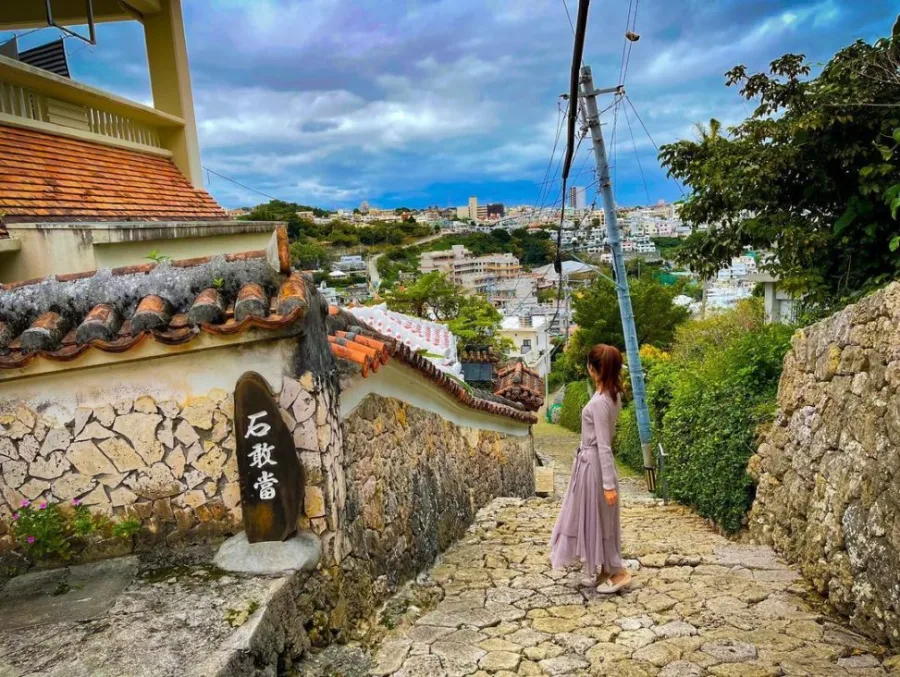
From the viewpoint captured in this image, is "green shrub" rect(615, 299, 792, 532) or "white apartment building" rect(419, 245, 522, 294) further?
"white apartment building" rect(419, 245, 522, 294)

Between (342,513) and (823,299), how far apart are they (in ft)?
22.1

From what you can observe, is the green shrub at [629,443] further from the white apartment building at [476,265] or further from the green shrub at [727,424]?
the white apartment building at [476,265]

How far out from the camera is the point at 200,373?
3.22 metres

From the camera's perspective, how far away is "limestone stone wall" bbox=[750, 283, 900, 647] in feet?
11.6

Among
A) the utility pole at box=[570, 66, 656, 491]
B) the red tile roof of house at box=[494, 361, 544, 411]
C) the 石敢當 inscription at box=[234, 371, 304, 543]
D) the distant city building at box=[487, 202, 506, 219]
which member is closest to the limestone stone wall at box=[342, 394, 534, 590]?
the 石敢當 inscription at box=[234, 371, 304, 543]

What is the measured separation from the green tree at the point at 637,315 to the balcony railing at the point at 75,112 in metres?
24.3

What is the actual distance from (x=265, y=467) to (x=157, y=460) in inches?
24.1

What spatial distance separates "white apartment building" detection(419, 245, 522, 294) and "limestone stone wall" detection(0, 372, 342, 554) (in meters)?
68.5

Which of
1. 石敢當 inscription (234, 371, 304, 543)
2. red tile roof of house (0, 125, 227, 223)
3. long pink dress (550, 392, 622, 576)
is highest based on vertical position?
red tile roof of house (0, 125, 227, 223)

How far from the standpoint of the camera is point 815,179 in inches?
310

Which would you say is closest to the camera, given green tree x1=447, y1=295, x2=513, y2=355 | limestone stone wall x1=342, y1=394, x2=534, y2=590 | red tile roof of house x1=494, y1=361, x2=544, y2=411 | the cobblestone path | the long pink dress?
the cobblestone path

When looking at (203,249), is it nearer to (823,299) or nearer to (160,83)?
(160,83)

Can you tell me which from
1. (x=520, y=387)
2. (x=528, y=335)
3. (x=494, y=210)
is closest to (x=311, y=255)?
(x=528, y=335)

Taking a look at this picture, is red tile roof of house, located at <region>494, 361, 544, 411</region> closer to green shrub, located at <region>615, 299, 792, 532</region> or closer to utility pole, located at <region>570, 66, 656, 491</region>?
utility pole, located at <region>570, 66, 656, 491</region>
